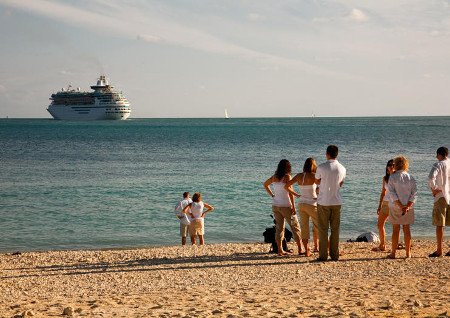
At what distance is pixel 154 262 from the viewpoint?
33.3 feet

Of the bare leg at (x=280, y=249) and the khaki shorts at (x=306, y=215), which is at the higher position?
the khaki shorts at (x=306, y=215)

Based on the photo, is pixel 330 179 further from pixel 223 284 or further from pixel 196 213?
pixel 196 213

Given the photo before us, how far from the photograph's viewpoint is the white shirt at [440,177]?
9.25 metres

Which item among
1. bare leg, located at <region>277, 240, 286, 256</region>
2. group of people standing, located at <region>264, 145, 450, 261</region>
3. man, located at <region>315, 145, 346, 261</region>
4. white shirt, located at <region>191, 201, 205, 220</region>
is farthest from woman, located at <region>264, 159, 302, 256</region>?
white shirt, located at <region>191, 201, 205, 220</region>

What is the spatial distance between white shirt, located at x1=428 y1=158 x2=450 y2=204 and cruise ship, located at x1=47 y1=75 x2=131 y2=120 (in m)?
135

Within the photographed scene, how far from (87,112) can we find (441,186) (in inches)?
5419

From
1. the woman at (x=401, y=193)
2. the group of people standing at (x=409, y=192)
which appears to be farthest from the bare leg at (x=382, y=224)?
the woman at (x=401, y=193)

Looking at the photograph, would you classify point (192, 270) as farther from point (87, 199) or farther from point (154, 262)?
point (87, 199)

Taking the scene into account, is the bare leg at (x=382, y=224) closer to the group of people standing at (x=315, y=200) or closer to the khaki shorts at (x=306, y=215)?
the group of people standing at (x=315, y=200)

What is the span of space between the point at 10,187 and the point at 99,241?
497 inches

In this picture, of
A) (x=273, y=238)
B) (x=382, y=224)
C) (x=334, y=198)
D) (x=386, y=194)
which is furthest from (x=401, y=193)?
(x=273, y=238)

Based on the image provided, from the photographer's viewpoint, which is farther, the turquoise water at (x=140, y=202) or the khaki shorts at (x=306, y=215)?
the turquoise water at (x=140, y=202)

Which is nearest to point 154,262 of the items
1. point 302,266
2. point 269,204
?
point 302,266

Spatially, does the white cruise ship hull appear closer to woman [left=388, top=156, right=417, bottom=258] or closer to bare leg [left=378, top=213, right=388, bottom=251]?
bare leg [left=378, top=213, right=388, bottom=251]
